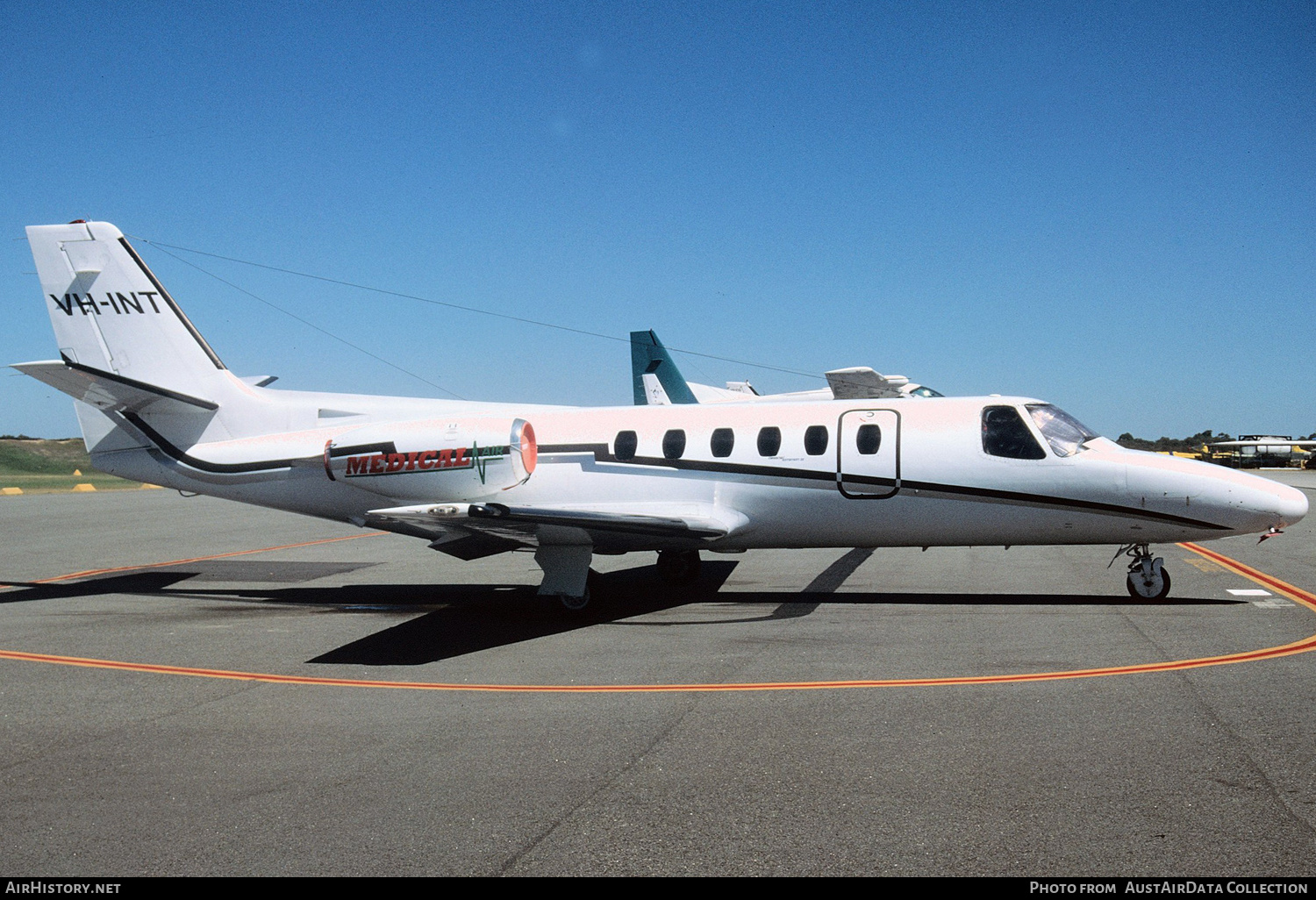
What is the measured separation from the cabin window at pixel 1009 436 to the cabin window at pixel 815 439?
2.08m

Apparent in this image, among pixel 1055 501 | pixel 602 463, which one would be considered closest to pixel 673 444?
pixel 602 463

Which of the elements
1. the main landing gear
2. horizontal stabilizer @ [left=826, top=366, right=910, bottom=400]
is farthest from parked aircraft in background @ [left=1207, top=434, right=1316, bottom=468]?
the main landing gear

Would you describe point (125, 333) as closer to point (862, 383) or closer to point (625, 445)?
point (625, 445)

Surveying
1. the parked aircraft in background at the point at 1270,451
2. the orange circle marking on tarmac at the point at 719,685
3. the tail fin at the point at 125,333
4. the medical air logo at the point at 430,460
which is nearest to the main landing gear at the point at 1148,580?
the orange circle marking on tarmac at the point at 719,685

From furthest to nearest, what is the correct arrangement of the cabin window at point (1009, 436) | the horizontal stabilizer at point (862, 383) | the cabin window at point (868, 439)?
the horizontal stabilizer at point (862, 383), the cabin window at point (868, 439), the cabin window at point (1009, 436)

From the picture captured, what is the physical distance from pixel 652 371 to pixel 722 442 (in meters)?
26.4

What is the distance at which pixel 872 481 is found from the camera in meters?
13.1

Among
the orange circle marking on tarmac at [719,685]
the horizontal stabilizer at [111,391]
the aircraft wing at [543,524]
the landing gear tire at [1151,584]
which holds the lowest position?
the orange circle marking on tarmac at [719,685]

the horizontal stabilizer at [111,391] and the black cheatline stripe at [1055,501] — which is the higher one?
the horizontal stabilizer at [111,391]

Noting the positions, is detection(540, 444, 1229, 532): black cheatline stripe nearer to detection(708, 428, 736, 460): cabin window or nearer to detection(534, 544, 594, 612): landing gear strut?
detection(708, 428, 736, 460): cabin window

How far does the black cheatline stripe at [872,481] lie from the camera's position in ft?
40.7

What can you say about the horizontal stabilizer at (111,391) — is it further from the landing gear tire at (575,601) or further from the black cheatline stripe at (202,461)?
the landing gear tire at (575,601)

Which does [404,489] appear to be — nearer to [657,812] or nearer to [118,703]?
[118,703]

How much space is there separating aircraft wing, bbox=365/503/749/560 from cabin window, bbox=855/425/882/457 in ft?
6.08
